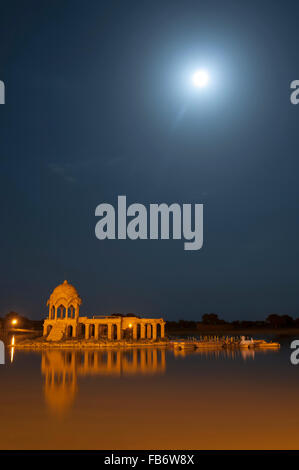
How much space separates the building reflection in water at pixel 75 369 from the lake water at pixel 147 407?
8cm

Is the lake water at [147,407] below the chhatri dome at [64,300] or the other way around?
below

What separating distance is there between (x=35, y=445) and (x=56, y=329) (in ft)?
160

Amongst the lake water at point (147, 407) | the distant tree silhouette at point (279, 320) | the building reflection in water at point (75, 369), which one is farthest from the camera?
the distant tree silhouette at point (279, 320)

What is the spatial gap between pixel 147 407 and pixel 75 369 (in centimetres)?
1479

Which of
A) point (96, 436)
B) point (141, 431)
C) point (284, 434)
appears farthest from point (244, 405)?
point (96, 436)

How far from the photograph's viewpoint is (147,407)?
68.9ft

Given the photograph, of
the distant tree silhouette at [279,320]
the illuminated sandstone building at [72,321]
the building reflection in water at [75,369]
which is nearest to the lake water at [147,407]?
the building reflection in water at [75,369]

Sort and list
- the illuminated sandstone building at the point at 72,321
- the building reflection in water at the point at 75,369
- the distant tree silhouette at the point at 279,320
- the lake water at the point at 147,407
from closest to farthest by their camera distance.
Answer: the lake water at the point at 147,407 → the building reflection in water at the point at 75,369 → the illuminated sandstone building at the point at 72,321 → the distant tree silhouette at the point at 279,320

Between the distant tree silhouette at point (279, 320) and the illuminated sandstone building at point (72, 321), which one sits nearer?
the illuminated sandstone building at point (72, 321)

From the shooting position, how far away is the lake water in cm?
1581

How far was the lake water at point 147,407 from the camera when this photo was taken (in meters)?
15.8

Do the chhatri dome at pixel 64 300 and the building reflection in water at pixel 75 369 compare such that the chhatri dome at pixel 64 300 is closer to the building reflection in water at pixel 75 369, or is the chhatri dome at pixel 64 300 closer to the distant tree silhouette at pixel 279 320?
the building reflection in water at pixel 75 369

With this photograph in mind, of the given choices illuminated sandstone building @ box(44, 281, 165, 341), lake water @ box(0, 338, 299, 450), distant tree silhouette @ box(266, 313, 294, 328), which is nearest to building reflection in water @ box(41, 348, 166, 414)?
lake water @ box(0, 338, 299, 450)

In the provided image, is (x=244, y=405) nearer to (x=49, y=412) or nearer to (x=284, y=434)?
(x=284, y=434)
